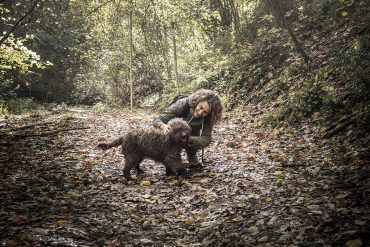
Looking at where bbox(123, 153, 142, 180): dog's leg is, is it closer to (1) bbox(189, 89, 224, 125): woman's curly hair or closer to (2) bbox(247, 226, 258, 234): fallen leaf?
(1) bbox(189, 89, 224, 125): woman's curly hair

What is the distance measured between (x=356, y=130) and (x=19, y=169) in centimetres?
640

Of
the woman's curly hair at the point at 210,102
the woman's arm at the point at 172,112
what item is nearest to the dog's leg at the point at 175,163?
the woman's arm at the point at 172,112

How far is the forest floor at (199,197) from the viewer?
3727mm

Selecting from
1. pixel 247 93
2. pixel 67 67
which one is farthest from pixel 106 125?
pixel 67 67

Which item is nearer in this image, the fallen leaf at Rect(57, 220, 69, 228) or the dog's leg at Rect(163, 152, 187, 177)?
the fallen leaf at Rect(57, 220, 69, 228)

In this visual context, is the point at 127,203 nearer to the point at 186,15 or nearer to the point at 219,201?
the point at 219,201

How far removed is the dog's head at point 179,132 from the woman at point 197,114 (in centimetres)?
29

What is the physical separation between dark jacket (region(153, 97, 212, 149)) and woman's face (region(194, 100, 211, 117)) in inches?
8.6

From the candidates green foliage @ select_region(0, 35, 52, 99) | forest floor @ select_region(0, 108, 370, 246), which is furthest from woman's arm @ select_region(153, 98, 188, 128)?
green foliage @ select_region(0, 35, 52, 99)

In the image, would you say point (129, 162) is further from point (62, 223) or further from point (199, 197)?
point (62, 223)

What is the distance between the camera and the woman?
6629 millimetres

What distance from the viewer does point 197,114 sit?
21.9 ft

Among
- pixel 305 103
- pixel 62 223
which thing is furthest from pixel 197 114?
pixel 305 103

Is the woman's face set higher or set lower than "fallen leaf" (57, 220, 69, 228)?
higher
